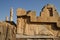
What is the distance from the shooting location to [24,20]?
255 inches

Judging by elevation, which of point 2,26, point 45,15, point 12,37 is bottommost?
point 12,37

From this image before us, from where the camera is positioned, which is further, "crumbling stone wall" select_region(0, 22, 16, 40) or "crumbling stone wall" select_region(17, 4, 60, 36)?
"crumbling stone wall" select_region(17, 4, 60, 36)

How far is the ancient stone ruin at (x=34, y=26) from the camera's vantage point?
20.7ft

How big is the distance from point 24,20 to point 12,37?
88cm

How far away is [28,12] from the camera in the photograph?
646 cm

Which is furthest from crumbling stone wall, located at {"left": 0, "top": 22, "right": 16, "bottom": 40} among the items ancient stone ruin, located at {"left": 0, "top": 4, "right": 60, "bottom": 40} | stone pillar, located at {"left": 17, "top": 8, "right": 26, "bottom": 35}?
stone pillar, located at {"left": 17, "top": 8, "right": 26, "bottom": 35}

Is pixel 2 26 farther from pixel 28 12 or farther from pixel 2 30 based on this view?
pixel 28 12

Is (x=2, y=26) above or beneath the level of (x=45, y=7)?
beneath

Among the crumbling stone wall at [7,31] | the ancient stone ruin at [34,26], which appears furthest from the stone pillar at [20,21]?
the crumbling stone wall at [7,31]

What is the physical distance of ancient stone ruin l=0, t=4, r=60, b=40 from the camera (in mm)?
6301

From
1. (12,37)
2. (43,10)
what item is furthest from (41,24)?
(12,37)

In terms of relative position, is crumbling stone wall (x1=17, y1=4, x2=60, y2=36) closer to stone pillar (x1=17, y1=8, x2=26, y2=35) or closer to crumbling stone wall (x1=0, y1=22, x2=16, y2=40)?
stone pillar (x1=17, y1=8, x2=26, y2=35)

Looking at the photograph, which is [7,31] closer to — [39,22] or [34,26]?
[34,26]

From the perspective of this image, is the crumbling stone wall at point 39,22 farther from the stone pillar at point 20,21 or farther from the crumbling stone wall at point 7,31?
the crumbling stone wall at point 7,31
